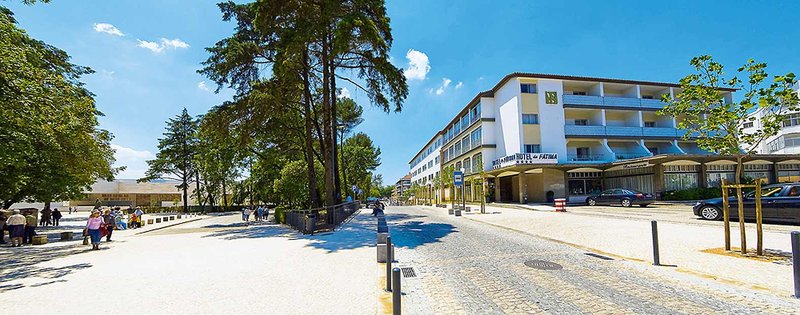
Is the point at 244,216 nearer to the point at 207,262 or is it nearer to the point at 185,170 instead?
the point at 207,262

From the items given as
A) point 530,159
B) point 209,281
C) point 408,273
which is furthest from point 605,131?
point 209,281

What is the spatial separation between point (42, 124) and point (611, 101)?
41.2 m

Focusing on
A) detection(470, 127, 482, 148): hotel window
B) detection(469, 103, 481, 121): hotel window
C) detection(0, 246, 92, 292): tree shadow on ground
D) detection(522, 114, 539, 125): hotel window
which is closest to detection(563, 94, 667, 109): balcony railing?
detection(522, 114, 539, 125): hotel window

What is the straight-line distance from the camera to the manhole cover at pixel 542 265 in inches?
294

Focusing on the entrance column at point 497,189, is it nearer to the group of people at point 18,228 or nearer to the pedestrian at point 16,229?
the group of people at point 18,228

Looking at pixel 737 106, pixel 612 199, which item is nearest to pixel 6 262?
pixel 737 106

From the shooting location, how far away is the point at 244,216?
990 inches

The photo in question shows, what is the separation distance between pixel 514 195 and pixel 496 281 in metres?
35.3

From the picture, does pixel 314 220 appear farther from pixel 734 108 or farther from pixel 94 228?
pixel 734 108

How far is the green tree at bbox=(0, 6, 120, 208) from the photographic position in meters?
8.65

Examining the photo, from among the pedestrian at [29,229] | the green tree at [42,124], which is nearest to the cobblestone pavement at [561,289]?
the green tree at [42,124]

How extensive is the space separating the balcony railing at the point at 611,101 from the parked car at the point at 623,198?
1133 cm

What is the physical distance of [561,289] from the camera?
19.3ft

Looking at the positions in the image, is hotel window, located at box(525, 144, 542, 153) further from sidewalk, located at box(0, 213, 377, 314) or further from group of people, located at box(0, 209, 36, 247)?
group of people, located at box(0, 209, 36, 247)
